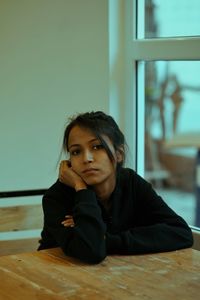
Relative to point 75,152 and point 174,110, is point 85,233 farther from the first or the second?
point 174,110

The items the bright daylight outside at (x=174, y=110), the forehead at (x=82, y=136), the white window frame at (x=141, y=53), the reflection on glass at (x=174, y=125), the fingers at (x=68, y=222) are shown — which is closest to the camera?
the fingers at (x=68, y=222)

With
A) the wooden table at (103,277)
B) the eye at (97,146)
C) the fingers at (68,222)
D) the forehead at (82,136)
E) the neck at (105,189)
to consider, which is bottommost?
the wooden table at (103,277)

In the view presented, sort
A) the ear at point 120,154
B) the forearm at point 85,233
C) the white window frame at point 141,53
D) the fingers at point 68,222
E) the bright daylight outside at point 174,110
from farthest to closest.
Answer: the bright daylight outside at point 174,110 < the white window frame at point 141,53 < the ear at point 120,154 < the fingers at point 68,222 < the forearm at point 85,233

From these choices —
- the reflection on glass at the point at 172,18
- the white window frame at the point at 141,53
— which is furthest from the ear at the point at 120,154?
the reflection on glass at the point at 172,18

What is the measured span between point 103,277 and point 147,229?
1.15ft

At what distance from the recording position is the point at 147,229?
1.89 meters

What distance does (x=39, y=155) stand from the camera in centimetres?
263

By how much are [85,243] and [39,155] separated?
37.3 inches

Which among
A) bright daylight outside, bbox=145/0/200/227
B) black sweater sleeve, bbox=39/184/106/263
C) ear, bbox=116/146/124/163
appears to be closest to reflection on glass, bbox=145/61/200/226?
bright daylight outside, bbox=145/0/200/227

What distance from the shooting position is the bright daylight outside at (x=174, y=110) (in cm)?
260

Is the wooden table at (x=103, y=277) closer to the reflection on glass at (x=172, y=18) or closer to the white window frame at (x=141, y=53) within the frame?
the white window frame at (x=141, y=53)

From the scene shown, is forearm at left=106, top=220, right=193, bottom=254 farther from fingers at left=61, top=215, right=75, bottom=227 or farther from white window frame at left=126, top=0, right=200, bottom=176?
white window frame at left=126, top=0, right=200, bottom=176

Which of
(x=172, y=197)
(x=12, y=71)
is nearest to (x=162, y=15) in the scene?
(x=12, y=71)

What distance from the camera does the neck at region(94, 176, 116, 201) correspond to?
6.68 feet
